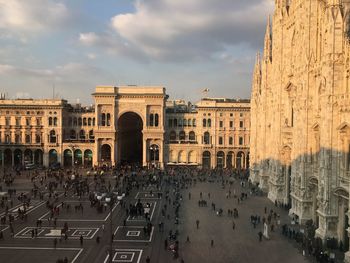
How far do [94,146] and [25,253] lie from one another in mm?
57171

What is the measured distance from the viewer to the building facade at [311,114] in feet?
104

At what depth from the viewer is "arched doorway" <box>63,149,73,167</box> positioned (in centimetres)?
8900

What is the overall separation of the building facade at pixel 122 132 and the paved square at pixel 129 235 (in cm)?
4548

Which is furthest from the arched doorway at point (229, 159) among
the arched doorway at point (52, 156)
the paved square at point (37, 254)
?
the paved square at point (37, 254)

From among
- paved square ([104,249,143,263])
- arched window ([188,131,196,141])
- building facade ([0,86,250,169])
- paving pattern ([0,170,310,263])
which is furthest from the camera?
arched window ([188,131,196,141])

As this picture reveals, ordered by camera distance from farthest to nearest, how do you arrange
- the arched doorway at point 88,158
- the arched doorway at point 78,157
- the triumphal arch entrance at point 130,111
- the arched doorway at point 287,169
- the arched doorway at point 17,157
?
the arched doorway at point 88,158, the arched doorway at point 17,157, the arched doorway at point 78,157, the triumphal arch entrance at point 130,111, the arched doorway at point 287,169

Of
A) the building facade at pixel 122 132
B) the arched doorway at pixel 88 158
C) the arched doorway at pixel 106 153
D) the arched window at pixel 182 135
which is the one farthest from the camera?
the arched window at pixel 182 135

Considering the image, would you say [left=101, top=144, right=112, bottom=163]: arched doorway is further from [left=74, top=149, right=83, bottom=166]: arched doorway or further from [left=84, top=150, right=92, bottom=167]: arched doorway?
[left=74, top=149, right=83, bottom=166]: arched doorway

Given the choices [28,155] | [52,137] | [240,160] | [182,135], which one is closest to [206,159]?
[240,160]

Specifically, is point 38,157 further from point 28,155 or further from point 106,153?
point 106,153

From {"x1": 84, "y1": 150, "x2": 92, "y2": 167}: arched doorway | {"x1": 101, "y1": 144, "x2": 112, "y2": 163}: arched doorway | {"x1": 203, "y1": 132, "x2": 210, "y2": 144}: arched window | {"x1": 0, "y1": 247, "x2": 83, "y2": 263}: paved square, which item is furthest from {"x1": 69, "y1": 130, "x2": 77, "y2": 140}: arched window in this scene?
{"x1": 0, "y1": 247, "x2": 83, "y2": 263}: paved square

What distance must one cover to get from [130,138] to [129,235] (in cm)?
6614

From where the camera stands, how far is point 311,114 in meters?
38.5

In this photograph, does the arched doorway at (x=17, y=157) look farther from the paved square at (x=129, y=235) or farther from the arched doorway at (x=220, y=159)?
the paved square at (x=129, y=235)
